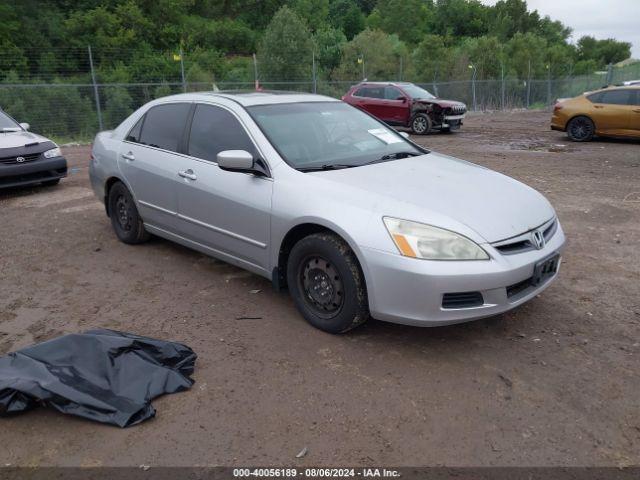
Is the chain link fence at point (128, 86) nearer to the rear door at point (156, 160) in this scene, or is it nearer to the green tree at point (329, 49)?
the rear door at point (156, 160)

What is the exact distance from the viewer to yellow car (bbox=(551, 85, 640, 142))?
45.1ft

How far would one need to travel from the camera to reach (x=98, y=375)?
3.08 metres

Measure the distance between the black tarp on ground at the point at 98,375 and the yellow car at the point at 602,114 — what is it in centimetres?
1380

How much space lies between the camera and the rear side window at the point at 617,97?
13719 mm

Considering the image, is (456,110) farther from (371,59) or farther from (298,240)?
(371,59)

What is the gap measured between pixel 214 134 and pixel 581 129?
42.4ft

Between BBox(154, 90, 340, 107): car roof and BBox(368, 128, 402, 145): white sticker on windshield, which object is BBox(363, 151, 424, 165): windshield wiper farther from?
BBox(154, 90, 340, 107): car roof

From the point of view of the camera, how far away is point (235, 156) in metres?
4.04

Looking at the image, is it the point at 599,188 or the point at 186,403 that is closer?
the point at 186,403

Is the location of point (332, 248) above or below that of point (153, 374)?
above

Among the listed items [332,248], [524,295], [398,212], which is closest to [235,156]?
[332,248]

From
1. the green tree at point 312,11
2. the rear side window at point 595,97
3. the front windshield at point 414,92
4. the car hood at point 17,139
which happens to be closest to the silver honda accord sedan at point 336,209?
the car hood at point 17,139

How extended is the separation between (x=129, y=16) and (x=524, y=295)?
4551 cm

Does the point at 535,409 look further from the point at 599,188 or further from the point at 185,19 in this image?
the point at 185,19
